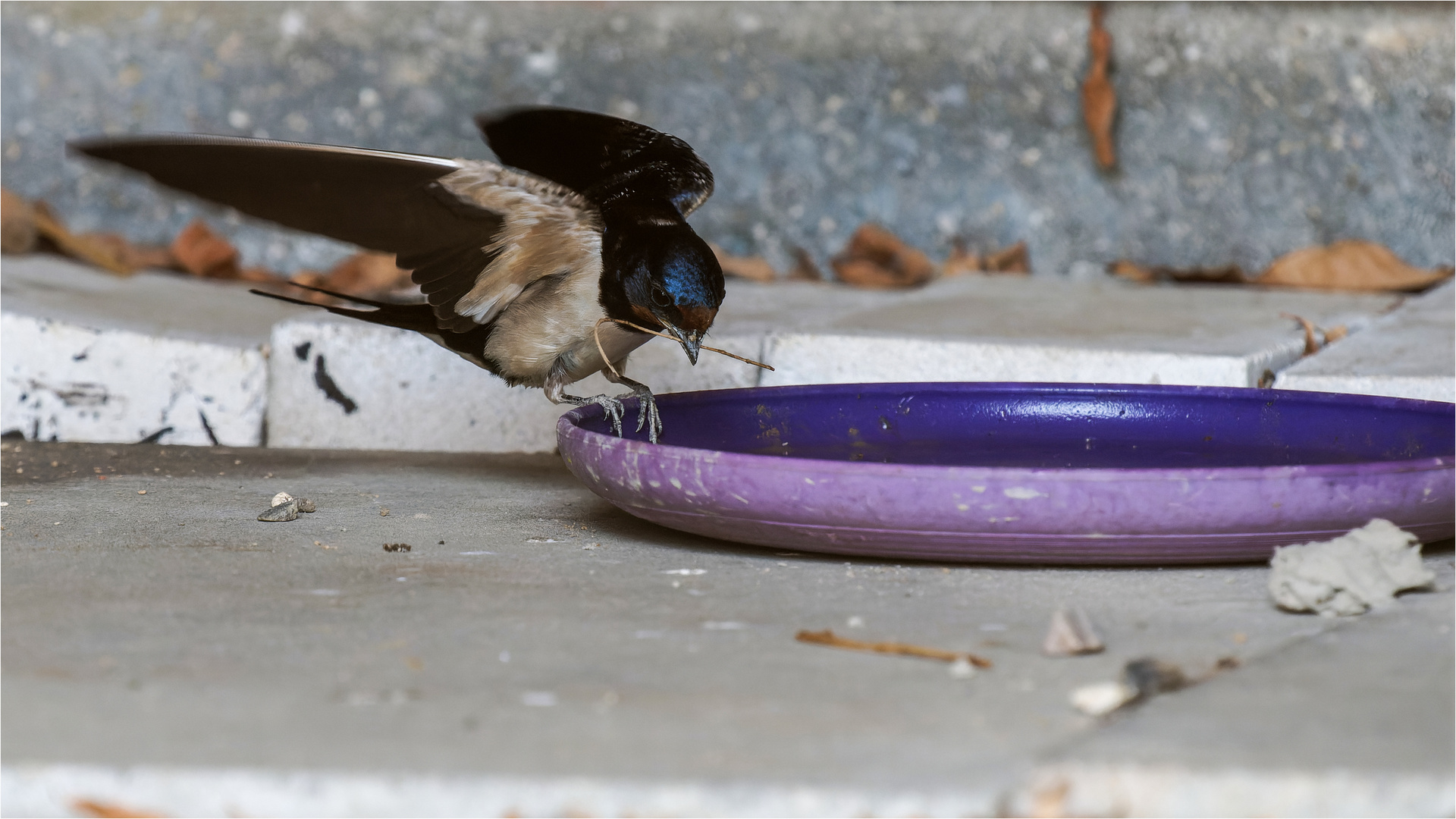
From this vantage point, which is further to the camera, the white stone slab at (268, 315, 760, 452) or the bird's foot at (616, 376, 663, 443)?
the white stone slab at (268, 315, 760, 452)

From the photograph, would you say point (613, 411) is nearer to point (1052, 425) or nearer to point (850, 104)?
point (1052, 425)

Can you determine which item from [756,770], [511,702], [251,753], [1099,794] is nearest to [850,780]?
[756,770]

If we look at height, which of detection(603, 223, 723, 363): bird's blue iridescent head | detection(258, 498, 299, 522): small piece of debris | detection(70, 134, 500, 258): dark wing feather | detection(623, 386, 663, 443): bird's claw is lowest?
detection(258, 498, 299, 522): small piece of debris

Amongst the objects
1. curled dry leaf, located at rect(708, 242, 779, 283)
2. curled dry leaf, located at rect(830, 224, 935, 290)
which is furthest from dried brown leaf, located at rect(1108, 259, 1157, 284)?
curled dry leaf, located at rect(708, 242, 779, 283)

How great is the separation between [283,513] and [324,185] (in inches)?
17.8

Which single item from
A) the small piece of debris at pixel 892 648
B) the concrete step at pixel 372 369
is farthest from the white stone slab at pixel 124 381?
the small piece of debris at pixel 892 648

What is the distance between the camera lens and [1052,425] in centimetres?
215

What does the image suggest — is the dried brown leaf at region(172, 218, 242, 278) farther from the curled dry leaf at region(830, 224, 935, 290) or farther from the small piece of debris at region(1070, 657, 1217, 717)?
the small piece of debris at region(1070, 657, 1217, 717)

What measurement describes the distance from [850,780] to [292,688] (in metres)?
0.46

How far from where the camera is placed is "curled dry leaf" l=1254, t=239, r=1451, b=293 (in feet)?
11.3

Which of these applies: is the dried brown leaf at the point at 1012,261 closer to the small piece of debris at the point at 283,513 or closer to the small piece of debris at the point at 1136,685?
the small piece of debris at the point at 283,513

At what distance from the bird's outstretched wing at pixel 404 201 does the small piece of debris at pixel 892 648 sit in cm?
88

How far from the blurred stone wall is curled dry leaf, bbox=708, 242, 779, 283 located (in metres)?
0.06

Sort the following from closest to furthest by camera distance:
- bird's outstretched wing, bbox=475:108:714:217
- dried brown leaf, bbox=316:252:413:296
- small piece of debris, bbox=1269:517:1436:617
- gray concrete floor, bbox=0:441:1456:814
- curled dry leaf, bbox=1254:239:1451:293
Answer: gray concrete floor, bbox=0:441:1456:814, small piece of debris, bbox=1269:517:1436:617, bird's outstretched wing, bbox=475:108:714:217, curled dry leaf, bbox=1254:239:1451:293, dried brown leaf, bbox=316:252:413:296
